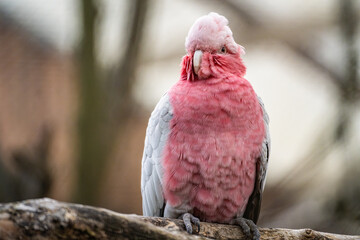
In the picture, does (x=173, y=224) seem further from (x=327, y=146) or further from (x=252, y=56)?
(x=252, y=56)

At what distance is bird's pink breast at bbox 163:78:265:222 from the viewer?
2660 mm

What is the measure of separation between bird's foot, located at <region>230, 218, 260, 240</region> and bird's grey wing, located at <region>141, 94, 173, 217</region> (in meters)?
0.49

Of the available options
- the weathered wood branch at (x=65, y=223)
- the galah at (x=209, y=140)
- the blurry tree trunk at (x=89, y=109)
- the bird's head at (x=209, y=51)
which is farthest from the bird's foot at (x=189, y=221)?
the blurry tree trunk at (x=89, y=109)

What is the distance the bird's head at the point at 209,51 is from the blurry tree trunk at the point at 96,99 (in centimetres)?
109

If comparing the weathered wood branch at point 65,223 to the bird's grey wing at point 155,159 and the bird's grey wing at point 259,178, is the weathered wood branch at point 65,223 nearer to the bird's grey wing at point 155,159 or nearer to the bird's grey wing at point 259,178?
the bird's grey wing at point 155,159

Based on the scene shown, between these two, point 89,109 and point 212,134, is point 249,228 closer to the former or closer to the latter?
point 212,134

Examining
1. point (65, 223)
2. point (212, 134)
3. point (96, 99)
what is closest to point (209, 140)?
point (212, 134)

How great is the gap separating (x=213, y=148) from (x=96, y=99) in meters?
1.42

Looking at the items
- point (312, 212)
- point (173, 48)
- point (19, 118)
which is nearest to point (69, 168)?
point (19, 118)

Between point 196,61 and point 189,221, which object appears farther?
point 196,61

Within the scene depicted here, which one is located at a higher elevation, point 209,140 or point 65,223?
point 209,140

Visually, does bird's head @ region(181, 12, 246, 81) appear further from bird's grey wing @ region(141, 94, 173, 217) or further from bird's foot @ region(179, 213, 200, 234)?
bird's foot @ region(179, 213, 200, 234)

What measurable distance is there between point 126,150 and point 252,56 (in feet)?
5.62

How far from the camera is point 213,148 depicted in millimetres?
2645
